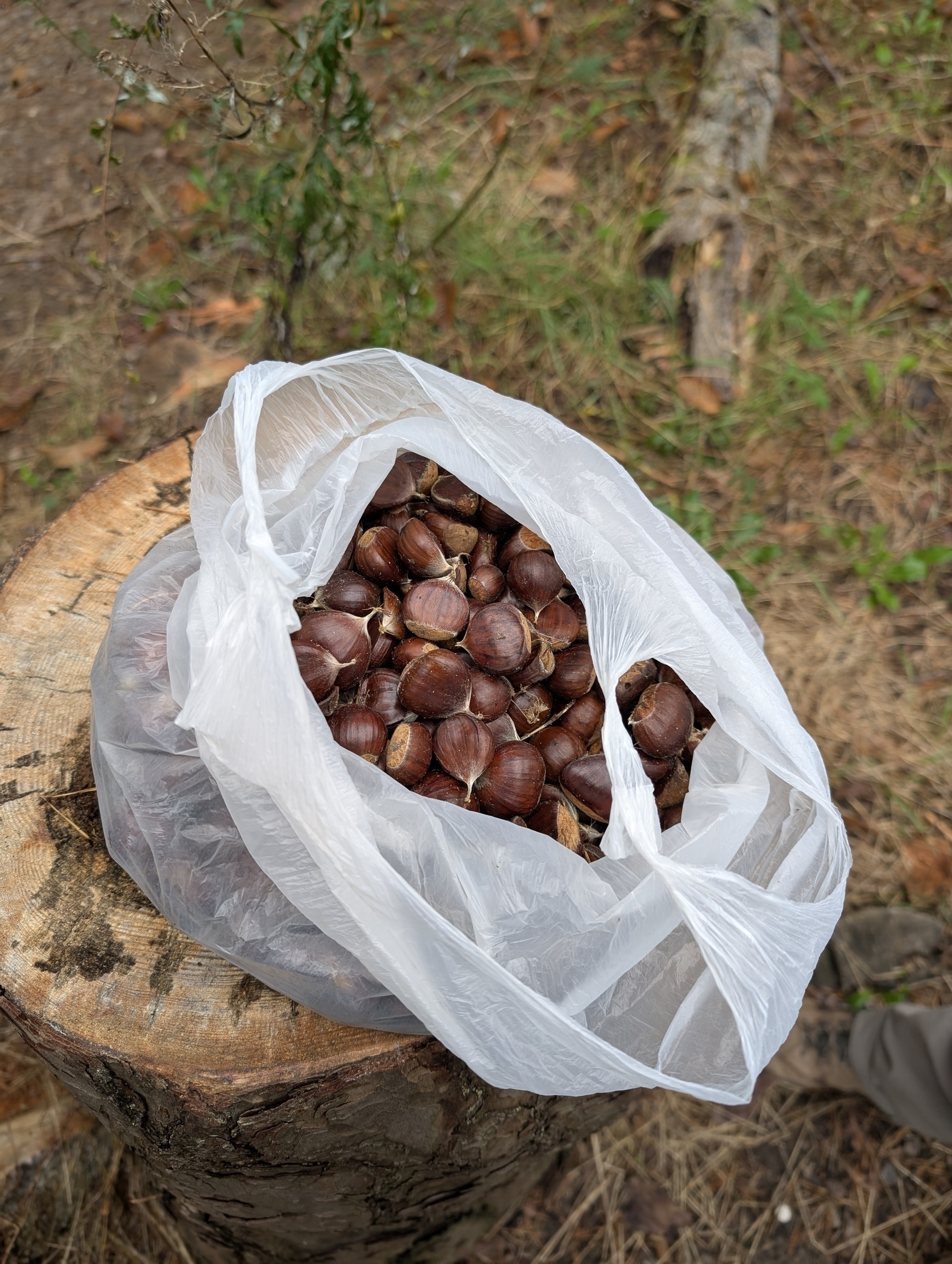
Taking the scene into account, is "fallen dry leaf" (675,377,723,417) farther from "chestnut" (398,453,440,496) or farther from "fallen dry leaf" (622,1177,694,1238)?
"fallen dry leaf" (622,1177,694,1238)

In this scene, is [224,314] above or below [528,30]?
below

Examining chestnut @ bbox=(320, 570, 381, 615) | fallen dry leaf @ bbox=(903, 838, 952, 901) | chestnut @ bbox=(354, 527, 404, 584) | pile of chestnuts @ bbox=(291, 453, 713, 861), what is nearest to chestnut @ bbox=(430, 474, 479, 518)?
pile of chestnuts @ bbox=(291, 453, 713, 861)

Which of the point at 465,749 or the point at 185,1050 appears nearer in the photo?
the point at 185,1050

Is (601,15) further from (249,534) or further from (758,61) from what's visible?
(249,534)

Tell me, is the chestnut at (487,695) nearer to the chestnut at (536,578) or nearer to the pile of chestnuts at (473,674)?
the pile of chestnuts at (473,674)

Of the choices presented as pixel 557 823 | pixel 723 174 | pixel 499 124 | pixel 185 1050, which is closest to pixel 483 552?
pixel 557 823

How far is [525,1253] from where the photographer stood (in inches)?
82.2

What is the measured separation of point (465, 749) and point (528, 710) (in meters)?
0.20

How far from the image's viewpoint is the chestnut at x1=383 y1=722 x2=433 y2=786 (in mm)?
1387

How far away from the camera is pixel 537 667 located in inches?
59.9

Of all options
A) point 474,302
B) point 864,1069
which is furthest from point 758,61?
point 864,1069

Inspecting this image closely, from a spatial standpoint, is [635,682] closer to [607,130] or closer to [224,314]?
[224,314]

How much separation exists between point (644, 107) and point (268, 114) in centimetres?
219

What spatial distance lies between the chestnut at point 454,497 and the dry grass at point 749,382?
3.81ft
